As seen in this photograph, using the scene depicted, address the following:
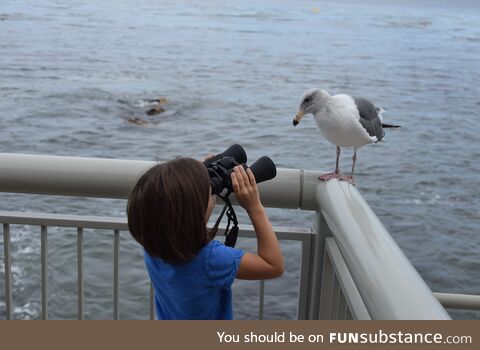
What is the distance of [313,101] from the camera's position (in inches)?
116

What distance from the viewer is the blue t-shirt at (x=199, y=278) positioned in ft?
5.34

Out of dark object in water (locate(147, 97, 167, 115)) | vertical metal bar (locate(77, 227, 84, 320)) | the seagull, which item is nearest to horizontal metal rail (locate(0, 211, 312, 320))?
vertical metal bar (locate(77, 227, 84, 320))

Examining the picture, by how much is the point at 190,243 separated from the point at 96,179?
527 millimetres

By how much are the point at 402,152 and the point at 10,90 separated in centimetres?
989

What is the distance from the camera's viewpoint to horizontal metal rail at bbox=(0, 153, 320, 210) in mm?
1978

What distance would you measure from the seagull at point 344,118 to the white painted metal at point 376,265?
99 centimetres

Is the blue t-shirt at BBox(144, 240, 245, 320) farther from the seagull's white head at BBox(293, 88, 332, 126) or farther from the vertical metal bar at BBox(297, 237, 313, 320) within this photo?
the seagull's white head at BBox(293, 88, 332, 126)

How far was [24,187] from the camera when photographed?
6.66 feet

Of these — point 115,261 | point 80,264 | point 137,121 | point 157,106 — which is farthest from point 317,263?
point 157,106

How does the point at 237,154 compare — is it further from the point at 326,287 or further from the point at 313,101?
the point at 313,101

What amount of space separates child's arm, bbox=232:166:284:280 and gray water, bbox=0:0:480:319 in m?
3.60

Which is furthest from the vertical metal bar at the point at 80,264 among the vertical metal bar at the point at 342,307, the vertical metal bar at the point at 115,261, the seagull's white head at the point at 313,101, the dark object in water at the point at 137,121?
the dark object in water at the point at 137,121

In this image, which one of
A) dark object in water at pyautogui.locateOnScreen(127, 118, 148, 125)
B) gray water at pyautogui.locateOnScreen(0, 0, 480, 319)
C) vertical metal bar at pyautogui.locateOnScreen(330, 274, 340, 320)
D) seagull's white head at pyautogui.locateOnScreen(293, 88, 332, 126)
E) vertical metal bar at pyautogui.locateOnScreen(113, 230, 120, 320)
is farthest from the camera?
dark object in water at pyautogui.locateOnScreen(127, 118, 148, 125)

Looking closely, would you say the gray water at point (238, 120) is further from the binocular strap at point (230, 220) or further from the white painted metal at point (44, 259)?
the binocular strap at point (230, 220)
